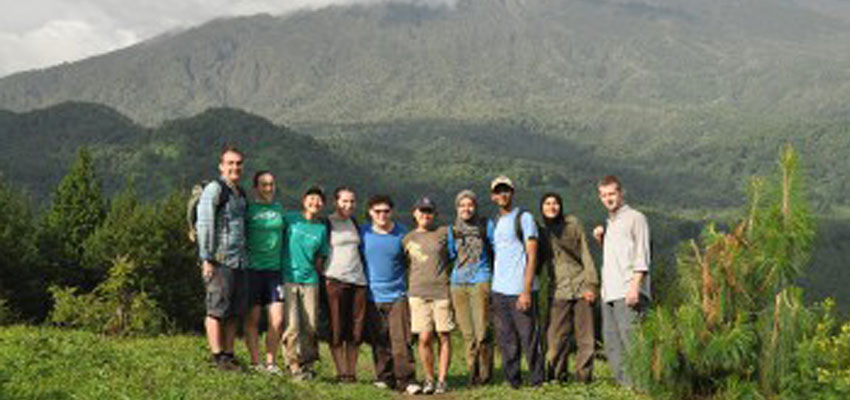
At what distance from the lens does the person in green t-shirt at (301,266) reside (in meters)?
11.1

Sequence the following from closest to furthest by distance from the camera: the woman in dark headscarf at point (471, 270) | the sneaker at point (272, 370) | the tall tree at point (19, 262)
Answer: the sneaker at point (272, 370)
the woman in dark headscarf at point (471, 270)
the tall tree at point (19, 262)

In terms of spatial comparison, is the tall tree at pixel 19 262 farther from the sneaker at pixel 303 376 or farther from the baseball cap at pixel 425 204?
the baseball cap at pixel 425 204

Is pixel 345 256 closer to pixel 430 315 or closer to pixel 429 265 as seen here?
pixel 429 265

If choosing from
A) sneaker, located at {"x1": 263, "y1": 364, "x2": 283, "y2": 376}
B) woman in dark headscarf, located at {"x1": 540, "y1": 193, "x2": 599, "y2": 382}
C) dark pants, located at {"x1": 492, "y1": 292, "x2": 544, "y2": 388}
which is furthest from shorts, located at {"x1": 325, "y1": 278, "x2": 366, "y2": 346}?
woman in dark headscarf, located at {"x1": 540, "y1": 193, "x2": 599, "y2": 382}

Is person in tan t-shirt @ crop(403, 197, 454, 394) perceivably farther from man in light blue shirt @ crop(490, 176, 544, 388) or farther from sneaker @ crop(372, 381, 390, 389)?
man in light blue shirt @ crop(490, 176, 544, 388)

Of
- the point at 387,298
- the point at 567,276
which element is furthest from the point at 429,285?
the point at 567,276

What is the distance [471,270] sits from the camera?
11.4 metres

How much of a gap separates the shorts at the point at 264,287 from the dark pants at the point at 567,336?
3.44m

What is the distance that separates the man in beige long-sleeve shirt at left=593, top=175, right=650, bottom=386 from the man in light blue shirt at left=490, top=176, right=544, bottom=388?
923mm

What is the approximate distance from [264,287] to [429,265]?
6.64 feet

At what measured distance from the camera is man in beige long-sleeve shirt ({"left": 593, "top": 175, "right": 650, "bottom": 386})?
1034 centimetres

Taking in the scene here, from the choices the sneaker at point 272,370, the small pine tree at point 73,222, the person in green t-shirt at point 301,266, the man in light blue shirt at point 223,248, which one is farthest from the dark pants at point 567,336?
the small pine tree at point 73,222

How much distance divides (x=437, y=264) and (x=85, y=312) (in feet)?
68.7

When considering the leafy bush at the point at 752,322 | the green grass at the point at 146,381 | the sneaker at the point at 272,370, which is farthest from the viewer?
the sneaker at the point at 272,370
